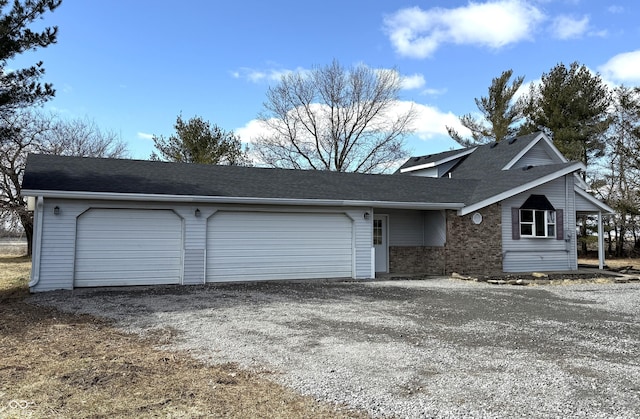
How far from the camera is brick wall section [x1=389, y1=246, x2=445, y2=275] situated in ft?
52.5

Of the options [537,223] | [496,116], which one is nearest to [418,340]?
[537,223]

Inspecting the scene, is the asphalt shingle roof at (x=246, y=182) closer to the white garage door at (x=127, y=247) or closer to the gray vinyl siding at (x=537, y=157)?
the white garage door at (x=127, y=247)

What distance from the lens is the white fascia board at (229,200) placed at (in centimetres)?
1096

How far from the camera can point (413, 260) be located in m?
16.5

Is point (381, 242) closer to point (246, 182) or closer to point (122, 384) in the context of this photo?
point (246, 182)

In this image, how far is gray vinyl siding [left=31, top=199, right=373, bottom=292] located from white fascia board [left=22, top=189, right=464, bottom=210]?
0.28 meters

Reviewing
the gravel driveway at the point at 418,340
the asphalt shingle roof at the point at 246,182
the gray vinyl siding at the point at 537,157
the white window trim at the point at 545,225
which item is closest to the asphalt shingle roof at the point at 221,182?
the asphalt shingle roof at the point at 246,182

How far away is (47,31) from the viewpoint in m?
11.3

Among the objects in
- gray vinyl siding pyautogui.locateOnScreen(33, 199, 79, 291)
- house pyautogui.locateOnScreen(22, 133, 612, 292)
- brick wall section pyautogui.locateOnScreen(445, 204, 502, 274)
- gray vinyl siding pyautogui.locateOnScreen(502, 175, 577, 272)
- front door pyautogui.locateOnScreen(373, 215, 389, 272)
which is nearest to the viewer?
gray vinyl siding pyautogui.locateOnScreen(33, 199, 79, 291)

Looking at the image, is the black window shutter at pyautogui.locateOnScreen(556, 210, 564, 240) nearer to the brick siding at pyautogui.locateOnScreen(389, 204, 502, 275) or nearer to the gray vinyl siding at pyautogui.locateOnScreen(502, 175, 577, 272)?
the gray vinyl siding at pyautogui.locateOnScreen(502, 175, 577, 272)

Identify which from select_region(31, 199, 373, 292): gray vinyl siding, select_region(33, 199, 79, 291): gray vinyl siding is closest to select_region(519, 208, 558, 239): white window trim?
select_region(31, 199, 373, 292): gray vinyl siding

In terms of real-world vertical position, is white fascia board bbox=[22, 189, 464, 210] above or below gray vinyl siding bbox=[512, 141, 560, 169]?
below

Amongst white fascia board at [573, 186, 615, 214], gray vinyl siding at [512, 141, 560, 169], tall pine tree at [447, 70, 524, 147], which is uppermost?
tall pine tree at [447, 70, 524, 147]

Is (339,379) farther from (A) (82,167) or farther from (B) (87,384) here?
(A) (82,167)
